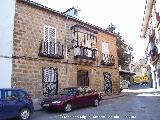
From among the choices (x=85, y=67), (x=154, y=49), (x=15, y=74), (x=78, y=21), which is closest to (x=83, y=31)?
(x=78, y=21)

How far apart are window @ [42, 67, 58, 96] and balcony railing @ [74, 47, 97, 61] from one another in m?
2.78

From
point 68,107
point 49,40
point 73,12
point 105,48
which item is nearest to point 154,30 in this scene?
point 105,48

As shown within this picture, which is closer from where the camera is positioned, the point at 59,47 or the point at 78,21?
the point at 59,47

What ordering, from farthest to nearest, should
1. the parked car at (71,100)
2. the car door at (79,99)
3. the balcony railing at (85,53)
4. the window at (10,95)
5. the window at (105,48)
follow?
1. the window at (105,48)
2. the balcony railing at (85,53)
3. the car door at (79,99)
4. the parked car at (71,100)
5. the window at (10,95)

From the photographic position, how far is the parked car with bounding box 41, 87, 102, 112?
565 inches

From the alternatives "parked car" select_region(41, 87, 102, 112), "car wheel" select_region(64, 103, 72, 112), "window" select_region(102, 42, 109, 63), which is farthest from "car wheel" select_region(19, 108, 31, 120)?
"window" select_region(102, 42, 109, 63)

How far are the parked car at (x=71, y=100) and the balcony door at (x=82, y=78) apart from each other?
476 cm

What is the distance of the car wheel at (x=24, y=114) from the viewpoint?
12062 millimetres

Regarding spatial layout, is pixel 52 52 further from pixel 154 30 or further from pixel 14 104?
pixel 154 30

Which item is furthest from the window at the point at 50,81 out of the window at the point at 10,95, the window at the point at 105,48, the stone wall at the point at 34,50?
the window at the point at 105,48

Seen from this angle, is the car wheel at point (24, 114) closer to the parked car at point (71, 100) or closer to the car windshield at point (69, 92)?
the parked car at point (71, 100)

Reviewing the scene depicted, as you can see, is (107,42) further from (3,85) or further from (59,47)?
(3,85)

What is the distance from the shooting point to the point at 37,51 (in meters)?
18.2

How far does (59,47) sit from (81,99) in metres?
5.38
